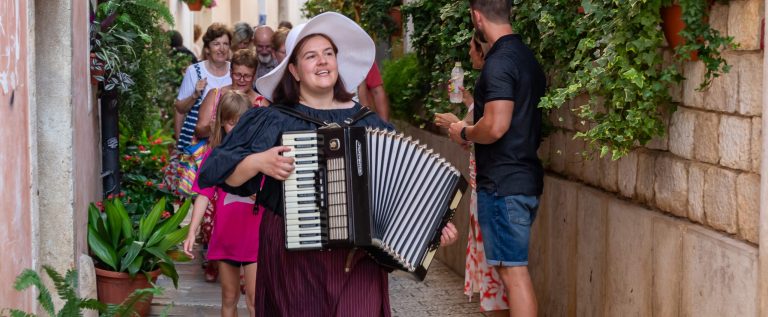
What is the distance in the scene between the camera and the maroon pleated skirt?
4.76m

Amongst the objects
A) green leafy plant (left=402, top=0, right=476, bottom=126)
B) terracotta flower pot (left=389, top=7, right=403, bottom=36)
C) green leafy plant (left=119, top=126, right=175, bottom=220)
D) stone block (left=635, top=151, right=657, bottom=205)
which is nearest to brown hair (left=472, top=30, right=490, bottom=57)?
green leafy plant (left=402, top=0, right=476, bottom=126)

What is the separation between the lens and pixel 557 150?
6.93 m

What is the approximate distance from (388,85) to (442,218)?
551 cm

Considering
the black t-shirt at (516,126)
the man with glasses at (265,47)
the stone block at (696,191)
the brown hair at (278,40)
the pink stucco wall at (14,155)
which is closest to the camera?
the pink stucco wall at (14,155)

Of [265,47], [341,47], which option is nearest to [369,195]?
[341,47]

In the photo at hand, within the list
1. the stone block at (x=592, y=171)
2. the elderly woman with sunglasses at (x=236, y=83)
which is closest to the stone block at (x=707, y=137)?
the stone block at (x=592, y=171)

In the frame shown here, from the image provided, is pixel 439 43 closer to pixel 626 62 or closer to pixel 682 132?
pixel 682 132

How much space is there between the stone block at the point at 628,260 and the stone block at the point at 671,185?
9 centimetres

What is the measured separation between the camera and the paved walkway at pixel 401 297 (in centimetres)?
764

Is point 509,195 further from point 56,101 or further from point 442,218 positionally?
point 56,101

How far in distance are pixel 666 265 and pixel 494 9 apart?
4.84 feet

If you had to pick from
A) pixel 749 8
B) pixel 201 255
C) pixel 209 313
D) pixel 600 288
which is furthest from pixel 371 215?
pixel 201 255

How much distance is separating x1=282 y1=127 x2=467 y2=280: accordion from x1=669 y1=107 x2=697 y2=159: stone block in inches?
41.8

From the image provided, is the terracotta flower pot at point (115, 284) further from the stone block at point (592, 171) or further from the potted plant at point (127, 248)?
the stone block at point (592, 171)
